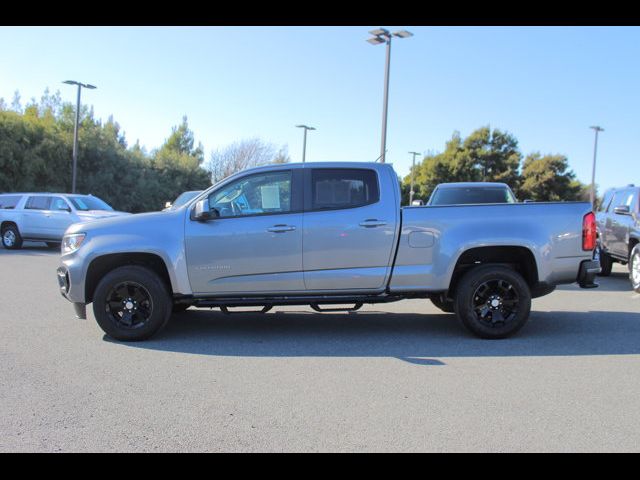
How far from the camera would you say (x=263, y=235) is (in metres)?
6.12

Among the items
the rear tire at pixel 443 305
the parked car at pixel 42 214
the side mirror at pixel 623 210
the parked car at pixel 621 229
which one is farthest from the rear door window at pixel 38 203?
the side mirror at pixel 623 210

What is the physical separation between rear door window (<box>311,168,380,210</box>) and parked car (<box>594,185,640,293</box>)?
5.32 m

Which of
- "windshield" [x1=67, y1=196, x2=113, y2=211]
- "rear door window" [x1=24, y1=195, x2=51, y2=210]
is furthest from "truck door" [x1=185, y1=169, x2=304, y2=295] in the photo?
"rear door window" [x1=24, y1=195, x2=51, y2=210]

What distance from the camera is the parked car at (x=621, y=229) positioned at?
33.6 feet

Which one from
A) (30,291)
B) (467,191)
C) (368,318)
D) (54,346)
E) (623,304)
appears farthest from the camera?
(467,191)

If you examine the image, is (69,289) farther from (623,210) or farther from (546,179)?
(546,179)

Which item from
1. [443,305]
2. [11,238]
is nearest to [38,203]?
[11,238]

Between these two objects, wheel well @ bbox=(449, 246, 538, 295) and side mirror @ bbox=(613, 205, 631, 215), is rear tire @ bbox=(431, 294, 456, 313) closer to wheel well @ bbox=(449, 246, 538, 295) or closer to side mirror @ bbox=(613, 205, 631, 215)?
wheel well @ bbox=(449, 246, 538, 295)

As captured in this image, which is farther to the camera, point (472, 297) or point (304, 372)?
point (472, 297)

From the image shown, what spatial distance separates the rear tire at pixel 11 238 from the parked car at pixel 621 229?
1645 cm

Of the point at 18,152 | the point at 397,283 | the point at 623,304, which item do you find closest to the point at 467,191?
the point at 623,304

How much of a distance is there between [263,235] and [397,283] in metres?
1.56

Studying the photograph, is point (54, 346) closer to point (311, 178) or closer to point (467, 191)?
point (311, 178)

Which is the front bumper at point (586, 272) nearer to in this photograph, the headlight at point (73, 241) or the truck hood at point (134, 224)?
the truck hood at point (134, 224)
